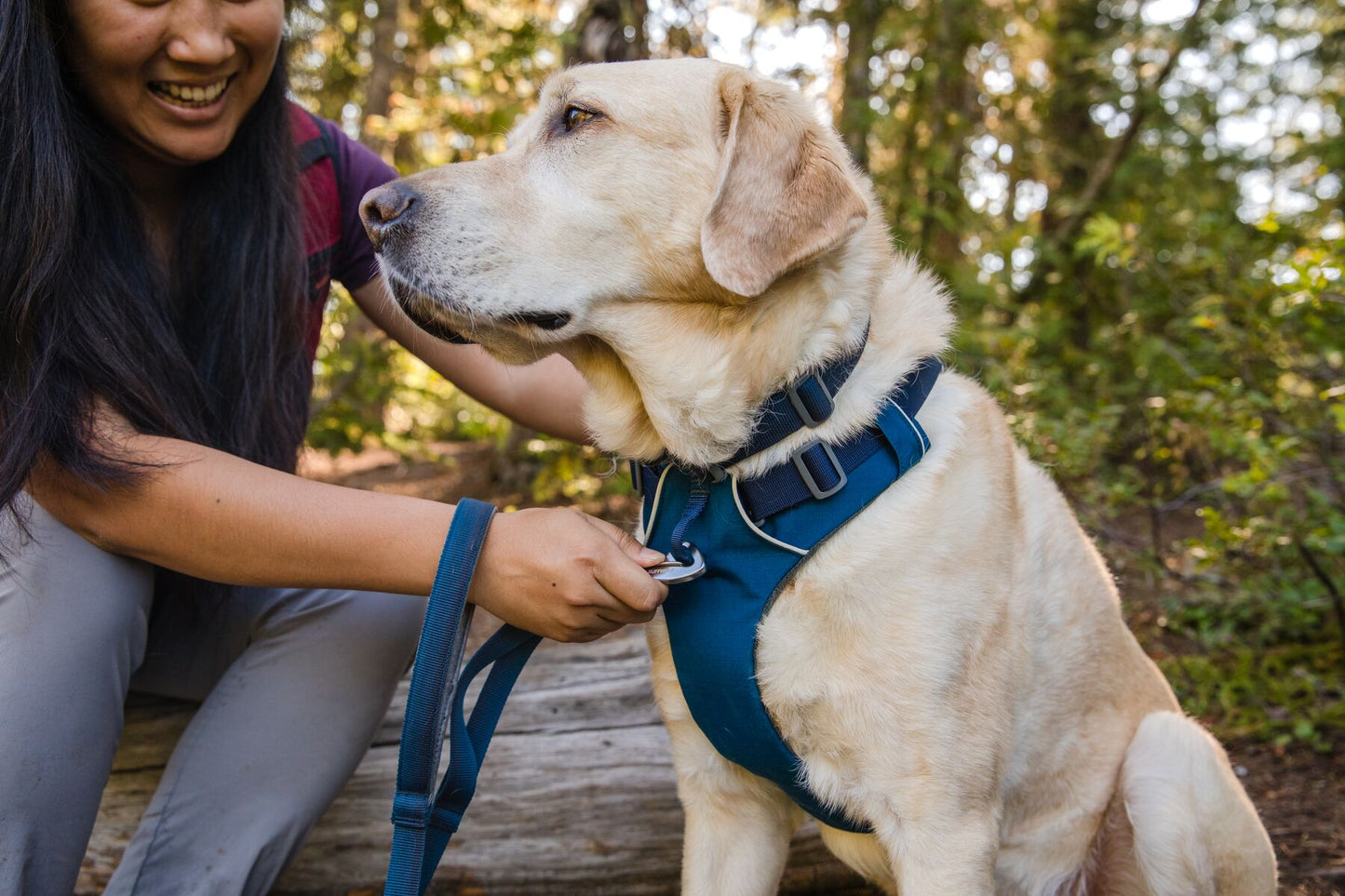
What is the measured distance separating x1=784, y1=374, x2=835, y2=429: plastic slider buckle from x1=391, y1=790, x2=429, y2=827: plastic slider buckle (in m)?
0.89

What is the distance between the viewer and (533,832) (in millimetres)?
2477

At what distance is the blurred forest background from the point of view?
133 inches

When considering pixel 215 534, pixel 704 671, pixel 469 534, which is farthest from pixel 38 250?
pixel 704 671

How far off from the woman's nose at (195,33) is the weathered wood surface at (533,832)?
59.4 inches

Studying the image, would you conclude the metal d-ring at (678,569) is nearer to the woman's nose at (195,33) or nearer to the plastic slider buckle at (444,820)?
the plastic slider buckle at (444,820)

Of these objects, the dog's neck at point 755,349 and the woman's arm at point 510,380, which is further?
the woman's arm at point 510,380

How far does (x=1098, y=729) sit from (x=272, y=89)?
2.31m

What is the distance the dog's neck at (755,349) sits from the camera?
1.67 meters

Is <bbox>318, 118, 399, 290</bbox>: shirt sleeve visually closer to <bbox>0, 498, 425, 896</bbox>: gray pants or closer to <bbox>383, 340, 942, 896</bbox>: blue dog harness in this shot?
<bbox>0, 498, 425, 896</bbox>: gray pants

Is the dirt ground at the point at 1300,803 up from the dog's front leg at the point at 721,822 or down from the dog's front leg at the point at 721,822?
down

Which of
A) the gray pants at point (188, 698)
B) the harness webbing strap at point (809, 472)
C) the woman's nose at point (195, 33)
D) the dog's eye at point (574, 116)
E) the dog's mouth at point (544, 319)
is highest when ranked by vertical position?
the dog's eye at point (574, 116)

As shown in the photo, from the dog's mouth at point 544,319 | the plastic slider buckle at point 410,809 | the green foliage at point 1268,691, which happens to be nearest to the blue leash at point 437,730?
the plastic slider buckle at point 410,809

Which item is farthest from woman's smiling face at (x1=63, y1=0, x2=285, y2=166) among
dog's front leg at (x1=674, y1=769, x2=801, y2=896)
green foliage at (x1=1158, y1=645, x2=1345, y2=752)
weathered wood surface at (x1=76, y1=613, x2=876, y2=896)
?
green foliage at (x1=1158, y1=645, x2=1345, y2=752)

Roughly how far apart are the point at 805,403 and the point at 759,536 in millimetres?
242
